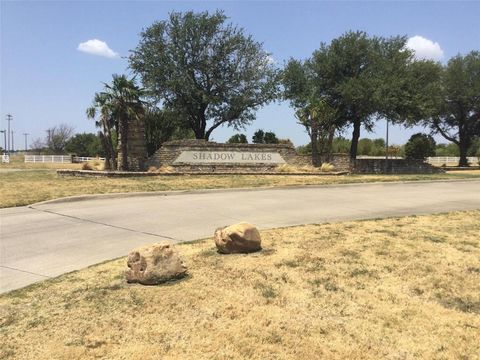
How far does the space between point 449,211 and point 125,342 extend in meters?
9.61

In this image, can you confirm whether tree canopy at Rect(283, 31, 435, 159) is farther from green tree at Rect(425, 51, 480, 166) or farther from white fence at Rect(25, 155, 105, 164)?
white fence at Rect(25, 155, 105, 164)

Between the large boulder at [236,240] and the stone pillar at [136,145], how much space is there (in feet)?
61.2

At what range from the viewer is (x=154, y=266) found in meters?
5.89

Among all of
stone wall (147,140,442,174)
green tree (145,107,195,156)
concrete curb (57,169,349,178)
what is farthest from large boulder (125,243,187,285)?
green tree (145,107,195,156)

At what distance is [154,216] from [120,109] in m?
14.0

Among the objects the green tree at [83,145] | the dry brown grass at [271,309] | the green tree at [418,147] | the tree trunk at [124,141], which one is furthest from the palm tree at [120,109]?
the green tree at [83,145]

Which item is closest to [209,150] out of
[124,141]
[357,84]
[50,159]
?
[124,141]

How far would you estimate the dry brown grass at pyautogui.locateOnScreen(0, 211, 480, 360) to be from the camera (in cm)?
424

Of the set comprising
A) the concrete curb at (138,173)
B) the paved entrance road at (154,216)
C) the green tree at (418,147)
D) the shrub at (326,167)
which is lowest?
Result: the paved entrance road at (154,216)

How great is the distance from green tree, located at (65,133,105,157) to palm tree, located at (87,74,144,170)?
3962 cm

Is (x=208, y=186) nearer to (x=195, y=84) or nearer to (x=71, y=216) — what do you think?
(x=71, y=216)

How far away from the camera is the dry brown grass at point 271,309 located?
424cm

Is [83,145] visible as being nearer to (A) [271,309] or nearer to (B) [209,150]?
(B) [209,150]

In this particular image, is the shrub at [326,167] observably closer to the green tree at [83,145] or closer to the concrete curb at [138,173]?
the concrete curb at [138,173]
